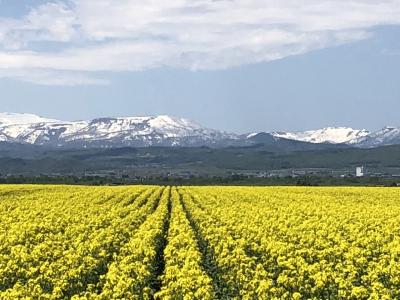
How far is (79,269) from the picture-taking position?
19328 millimetres

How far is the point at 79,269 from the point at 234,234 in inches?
445

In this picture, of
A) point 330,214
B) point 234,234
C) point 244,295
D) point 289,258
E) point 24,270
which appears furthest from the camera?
point 330,214

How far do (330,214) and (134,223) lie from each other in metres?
12.2

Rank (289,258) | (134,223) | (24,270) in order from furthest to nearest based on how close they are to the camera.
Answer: (134,223), (289,258), (24,270)

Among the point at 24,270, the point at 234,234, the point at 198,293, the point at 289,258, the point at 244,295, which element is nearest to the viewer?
the point at 198,293

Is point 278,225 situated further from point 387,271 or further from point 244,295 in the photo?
point 244,295

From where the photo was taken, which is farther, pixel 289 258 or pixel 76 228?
pixel 76 228

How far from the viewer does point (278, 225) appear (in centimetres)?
3127

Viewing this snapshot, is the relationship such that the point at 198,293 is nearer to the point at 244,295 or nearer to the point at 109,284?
the point at 244,295

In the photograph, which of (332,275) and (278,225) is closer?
(332,275)

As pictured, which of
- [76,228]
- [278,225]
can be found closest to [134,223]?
[76,228]

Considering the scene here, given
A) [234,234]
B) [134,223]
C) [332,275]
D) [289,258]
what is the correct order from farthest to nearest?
[134,223] → [234,234] → [289,258] → [332,275]

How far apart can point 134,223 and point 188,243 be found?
10.6 meters

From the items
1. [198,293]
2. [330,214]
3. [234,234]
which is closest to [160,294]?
[198,293]
